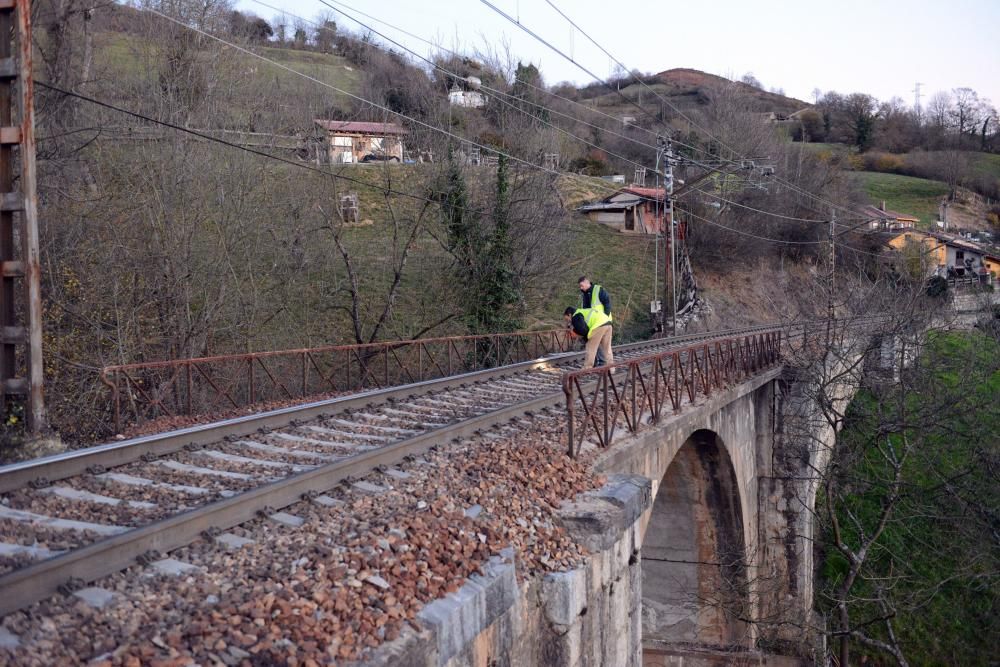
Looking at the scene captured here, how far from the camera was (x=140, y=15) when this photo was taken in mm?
19328

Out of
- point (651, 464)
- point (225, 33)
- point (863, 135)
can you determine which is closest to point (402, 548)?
point (651, 464)

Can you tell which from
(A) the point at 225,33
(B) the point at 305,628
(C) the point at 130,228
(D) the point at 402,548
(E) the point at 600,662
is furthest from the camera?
(A) the point at 225,33

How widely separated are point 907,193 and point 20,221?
3396 inches

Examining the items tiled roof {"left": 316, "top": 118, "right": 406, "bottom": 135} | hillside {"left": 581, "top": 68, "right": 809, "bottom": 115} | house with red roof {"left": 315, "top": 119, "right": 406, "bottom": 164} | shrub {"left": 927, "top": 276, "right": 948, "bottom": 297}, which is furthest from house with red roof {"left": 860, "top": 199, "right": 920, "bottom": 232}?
tiled roof {"left": 316, "top": 118, "right": 406, "bottom": 135}

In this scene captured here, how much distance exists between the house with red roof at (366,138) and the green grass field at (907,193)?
53.2 metres

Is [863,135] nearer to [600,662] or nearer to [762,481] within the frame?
[762,481]

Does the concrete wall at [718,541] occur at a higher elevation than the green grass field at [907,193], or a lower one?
lower

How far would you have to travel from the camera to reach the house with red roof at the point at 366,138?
27.7 m

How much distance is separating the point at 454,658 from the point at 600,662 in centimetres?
244

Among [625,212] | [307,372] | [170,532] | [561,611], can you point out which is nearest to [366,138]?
[625,212]

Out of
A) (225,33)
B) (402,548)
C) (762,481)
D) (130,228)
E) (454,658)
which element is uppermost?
(225,33)

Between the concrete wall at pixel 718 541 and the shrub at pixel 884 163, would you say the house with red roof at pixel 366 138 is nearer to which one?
the concrete wall at pixel 718 541

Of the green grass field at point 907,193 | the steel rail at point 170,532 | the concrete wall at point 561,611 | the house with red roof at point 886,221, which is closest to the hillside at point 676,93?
the green grass field at point 907,193

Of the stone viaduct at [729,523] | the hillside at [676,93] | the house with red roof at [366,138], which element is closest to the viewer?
the stone viaduct at [729,523]
